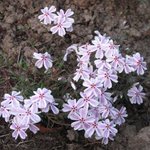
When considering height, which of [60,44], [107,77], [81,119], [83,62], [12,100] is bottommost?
[81,119]

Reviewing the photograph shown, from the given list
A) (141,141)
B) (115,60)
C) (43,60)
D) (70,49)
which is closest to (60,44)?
(70,49)

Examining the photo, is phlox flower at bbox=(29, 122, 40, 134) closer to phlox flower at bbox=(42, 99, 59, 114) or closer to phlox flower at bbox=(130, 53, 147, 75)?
phlox flower at bbox=(42, 99, 59, 114)

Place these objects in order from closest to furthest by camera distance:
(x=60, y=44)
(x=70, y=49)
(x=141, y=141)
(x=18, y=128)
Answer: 1. (x=18, y=128)
2. (x=141, y=141)
3. (x=70, y=49)
4. (x=60, y=44)

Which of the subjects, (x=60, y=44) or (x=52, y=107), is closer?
(x=52, y=107)

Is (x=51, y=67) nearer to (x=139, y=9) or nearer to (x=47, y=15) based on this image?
(x=47, y=15)

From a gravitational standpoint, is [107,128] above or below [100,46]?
below

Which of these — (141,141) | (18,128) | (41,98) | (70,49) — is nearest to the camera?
(41,98)

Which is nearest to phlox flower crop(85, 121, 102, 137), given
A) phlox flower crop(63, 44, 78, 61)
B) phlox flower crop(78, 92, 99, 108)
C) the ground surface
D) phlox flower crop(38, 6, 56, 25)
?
phlox flower crop(78, 92, 99, 108)

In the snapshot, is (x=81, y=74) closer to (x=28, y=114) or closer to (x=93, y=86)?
(x=93, y=86)

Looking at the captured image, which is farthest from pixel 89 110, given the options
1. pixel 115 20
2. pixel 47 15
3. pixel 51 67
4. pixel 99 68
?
pixel 115 20
